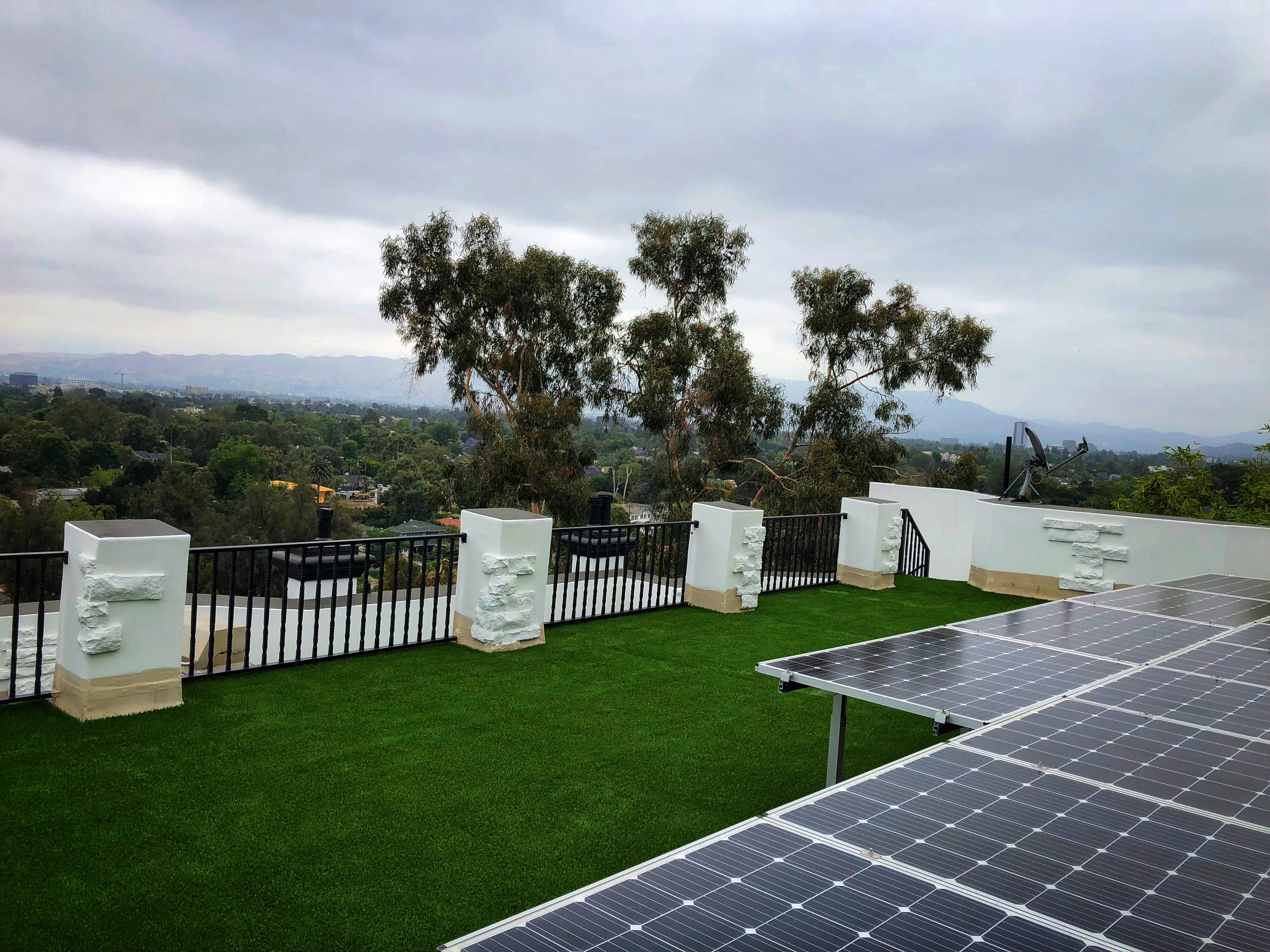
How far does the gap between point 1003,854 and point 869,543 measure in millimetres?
8377

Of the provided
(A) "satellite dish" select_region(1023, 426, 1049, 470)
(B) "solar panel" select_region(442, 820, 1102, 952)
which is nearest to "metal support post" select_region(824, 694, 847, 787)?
(B) "solar panel" select_region(442, 820, 1102, 952)

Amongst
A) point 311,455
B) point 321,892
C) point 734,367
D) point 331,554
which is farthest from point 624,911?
point 311,455

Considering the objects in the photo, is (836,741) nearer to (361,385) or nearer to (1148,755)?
(1148,755)

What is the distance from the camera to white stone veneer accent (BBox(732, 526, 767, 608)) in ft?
27.0

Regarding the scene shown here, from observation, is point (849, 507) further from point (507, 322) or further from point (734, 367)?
point (507, 322)

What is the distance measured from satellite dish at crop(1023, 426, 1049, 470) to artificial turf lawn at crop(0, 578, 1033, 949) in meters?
6.20

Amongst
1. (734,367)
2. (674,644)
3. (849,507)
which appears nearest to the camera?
(674,644)

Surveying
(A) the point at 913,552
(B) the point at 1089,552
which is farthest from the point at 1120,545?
(A) the point at 913,552

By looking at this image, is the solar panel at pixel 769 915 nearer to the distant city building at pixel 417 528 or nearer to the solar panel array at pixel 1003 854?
the solar panel array at pixel 1003 854

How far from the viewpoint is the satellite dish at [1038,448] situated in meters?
10.4

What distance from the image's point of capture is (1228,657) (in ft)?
13.3

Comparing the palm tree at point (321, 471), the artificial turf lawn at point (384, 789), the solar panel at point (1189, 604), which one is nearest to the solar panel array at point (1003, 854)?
the artificial turf lawn at point (384, 789)

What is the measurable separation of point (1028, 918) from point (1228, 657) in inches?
128

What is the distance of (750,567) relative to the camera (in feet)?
27.2
